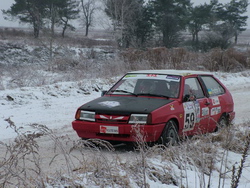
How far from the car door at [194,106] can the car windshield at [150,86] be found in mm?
242

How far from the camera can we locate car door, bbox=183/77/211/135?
22.6ft

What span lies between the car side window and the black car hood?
0.67 metres

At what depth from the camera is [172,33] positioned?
49656mm

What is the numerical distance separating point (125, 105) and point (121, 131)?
53cm

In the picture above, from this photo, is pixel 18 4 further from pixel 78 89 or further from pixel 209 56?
pixel 78 89

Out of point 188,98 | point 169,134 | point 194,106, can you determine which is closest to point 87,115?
point 169,134

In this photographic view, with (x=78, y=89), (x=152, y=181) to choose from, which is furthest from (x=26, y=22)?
(x=152, y=181)

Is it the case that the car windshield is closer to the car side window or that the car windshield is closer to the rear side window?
the car side window

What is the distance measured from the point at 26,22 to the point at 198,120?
4560cm

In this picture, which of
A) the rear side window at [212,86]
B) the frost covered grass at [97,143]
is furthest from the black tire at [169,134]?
the rear side window at [212,86]

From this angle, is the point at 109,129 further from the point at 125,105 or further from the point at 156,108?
the point at 156,108

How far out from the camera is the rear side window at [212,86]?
786cm

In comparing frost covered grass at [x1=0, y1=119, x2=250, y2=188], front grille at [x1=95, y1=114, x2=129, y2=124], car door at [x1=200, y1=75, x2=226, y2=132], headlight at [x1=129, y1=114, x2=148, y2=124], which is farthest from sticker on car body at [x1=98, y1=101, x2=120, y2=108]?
car door at [x1=200, y1=75, x2=226, y2=132]

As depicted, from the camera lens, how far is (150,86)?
7.19 m
